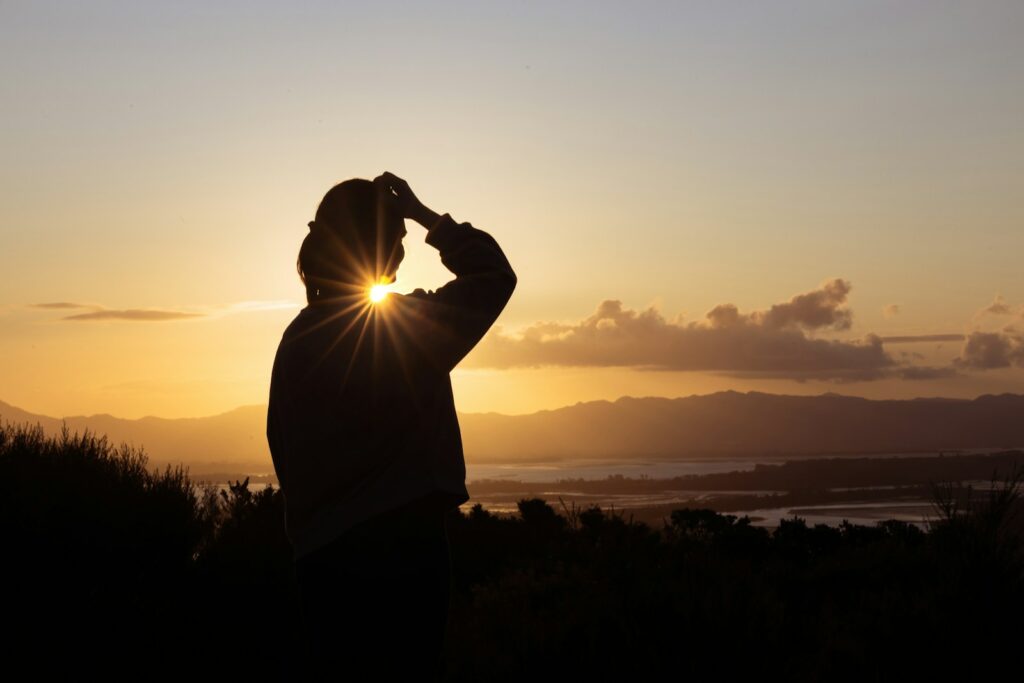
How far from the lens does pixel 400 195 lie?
10.1 feet

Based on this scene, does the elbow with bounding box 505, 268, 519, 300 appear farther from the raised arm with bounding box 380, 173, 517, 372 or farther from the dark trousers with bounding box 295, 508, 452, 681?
the dark trousers with bounding box 295, 508, 452, 681

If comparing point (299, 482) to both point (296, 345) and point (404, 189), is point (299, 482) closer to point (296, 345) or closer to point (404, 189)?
point (296, 345)

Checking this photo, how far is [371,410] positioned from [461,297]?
0.40m

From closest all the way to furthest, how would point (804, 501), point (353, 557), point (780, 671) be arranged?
point (353, 557), point (780, 671), point (804, 501)

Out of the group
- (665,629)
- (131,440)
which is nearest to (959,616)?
(665,629)

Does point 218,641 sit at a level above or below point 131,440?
below

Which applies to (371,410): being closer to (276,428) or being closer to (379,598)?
(276,428)

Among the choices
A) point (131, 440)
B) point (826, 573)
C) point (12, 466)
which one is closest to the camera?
point (12, 466)

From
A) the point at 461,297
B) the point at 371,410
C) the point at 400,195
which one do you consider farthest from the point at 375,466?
the point at 400,195

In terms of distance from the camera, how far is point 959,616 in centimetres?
634

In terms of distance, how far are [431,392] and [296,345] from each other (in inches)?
15.4

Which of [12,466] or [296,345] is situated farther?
[12,466]

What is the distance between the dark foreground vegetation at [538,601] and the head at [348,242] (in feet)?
11.0

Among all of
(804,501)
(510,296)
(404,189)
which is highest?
(404,189)
